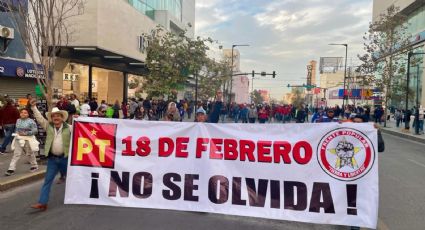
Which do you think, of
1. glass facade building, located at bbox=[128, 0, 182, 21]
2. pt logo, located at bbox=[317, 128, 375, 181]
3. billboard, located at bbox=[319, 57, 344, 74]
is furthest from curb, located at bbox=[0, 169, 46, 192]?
billboard, located at bbox=[319, 57, 344, 74]

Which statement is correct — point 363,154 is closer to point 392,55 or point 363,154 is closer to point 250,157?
point 250,157

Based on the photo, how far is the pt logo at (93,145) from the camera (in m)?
6.01

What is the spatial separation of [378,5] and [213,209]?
6884 cm

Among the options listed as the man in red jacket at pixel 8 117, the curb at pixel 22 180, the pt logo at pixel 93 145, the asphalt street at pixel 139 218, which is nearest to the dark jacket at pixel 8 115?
the man in red jacket at pixel 8 117

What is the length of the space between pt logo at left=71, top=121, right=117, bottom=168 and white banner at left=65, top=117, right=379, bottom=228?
0.01 metres

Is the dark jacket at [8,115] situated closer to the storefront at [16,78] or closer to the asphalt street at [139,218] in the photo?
the asphalt street at [139,218]

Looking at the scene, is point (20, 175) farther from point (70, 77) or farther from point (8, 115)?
point (70, 77)

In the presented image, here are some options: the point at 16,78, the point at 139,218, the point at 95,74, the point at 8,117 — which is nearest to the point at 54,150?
the point at 139,218

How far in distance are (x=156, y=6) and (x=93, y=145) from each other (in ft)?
125

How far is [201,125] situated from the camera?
5926mm

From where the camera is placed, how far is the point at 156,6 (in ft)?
139

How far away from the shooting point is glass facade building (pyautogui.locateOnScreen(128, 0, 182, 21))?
118ft

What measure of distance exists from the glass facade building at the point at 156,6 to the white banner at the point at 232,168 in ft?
94.9

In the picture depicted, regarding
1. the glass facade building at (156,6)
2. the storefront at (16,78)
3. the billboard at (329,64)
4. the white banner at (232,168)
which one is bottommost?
the white banner at (232,168)
